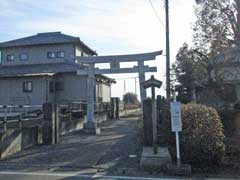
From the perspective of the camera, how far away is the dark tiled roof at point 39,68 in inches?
1065

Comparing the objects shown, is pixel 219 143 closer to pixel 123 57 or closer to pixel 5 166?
pixel 5 166

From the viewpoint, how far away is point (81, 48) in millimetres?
31484

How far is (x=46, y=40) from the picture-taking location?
30.0m

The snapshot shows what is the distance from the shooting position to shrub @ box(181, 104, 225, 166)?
897 centimetres

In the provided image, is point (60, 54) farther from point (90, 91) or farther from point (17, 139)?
point (17, 139)

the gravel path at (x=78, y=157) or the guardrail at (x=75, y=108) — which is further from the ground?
the guardrail at (x=75, y=108)

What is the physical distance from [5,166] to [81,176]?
2693 millimetres

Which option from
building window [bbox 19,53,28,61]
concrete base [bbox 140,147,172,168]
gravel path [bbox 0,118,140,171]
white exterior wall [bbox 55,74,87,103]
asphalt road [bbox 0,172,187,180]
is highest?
building window [bbox 19,53,28,61]

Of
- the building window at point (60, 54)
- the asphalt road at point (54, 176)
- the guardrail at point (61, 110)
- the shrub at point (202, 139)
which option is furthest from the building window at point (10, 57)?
the shrub at point (202, 139)

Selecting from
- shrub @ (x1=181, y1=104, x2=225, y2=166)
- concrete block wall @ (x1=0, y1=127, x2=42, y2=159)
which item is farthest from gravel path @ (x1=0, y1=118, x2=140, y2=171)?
shrub @ (x1=181, y1=104, x2=225, y2=166)

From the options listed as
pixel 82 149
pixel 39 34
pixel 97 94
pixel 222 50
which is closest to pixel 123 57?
pixel 222 50

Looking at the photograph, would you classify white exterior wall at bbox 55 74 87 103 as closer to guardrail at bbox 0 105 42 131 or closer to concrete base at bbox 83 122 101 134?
guardrail at bbox 0 105 42 131

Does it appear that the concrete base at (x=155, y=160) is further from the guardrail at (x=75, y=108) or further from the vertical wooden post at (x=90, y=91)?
the guardrail at (x=75, y=108)

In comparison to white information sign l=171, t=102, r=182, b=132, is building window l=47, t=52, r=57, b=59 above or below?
above
